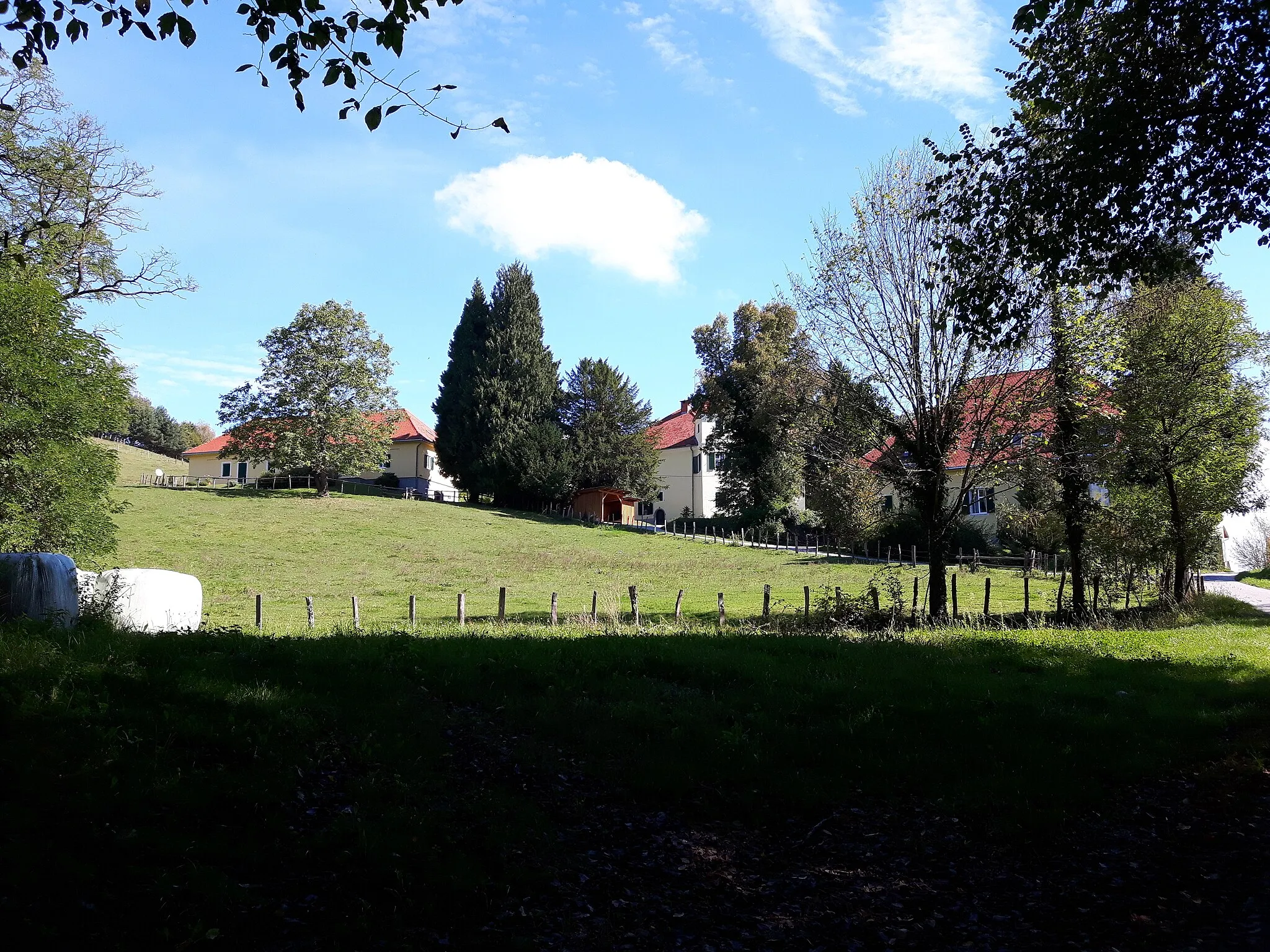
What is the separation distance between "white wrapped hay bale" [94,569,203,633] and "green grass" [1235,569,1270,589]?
4133cm

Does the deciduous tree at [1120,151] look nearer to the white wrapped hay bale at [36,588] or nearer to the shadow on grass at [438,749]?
the shadow on grass at [438,749]

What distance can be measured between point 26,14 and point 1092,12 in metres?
13.0

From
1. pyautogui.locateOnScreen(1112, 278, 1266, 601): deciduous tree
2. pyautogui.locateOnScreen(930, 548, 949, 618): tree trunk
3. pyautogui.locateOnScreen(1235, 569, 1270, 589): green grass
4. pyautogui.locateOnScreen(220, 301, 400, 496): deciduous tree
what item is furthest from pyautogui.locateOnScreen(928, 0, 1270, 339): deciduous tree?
pyautogui.locateOnScreen(220, 301, 400, 496): deciduous tree

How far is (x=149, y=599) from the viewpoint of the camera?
510 inches

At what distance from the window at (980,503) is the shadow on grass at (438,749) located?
23.6 ft

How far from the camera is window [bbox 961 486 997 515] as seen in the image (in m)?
19.8

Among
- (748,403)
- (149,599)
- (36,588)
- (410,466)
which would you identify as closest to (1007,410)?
(149,599)

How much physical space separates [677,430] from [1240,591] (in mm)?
54390

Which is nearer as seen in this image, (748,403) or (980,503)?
(980,503)

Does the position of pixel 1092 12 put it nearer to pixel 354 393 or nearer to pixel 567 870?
pixel 567 870

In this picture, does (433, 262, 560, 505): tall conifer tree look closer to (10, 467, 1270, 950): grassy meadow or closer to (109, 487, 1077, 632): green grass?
(109, 487, 1077, 632): green grass

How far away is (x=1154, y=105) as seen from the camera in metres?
10.3

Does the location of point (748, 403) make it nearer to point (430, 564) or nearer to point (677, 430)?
point (677, 430)

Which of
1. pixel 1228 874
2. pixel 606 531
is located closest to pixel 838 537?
pixel 606 531
